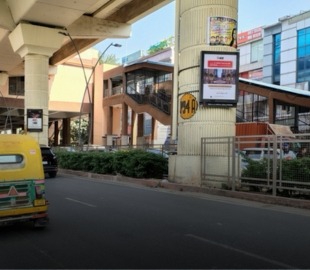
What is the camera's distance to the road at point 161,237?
642cm

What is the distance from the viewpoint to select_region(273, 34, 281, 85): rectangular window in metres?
55.3

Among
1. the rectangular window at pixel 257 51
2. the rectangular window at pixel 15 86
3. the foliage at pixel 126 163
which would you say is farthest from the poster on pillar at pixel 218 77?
the rectangular window at pixel 257 51

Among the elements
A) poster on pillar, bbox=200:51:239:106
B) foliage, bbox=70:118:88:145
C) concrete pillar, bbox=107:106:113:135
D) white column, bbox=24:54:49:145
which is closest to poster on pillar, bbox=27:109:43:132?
white column, bbox=24:54:49:145

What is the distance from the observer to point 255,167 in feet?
46.3

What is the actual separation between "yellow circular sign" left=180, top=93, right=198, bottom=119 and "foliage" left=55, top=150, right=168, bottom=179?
3384 mm

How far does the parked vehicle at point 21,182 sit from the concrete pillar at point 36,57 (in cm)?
2490

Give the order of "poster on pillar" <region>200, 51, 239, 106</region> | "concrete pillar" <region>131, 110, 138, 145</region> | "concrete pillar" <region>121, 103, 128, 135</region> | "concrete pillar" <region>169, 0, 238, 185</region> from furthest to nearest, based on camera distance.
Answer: "concrete pillar" <region>131, 110, 138, 145</region> < "concrete pillar" <region>121, 103, 128, 135</region> < "concrete pillar" <region>169, 0, 238, 185</region> < "poster on pillar" <region>200, 51, 239, 106</region>

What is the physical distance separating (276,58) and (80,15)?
105 feet

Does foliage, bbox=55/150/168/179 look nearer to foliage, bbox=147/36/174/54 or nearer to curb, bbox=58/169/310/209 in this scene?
curb, bbox=58/169/310/209

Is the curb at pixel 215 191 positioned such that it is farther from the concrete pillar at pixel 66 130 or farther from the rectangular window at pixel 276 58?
the concrete pillar at pixel 66 130

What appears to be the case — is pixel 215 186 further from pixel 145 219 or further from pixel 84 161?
pixel 84 161

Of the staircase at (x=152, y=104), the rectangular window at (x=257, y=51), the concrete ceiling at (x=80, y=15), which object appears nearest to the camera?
the concrete ceiling at (x=80, y=15)

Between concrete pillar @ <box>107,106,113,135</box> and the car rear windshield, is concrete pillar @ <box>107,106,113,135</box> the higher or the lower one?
the higher one

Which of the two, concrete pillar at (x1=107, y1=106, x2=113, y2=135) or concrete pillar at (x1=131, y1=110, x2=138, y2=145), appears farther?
concrete pillar at (x1=107, y1=106, x2=113, y2=135)
